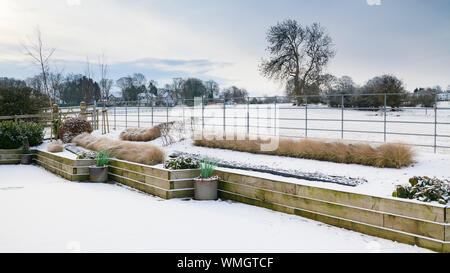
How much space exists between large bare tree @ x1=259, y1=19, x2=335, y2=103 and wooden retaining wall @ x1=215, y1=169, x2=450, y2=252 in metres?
24.1

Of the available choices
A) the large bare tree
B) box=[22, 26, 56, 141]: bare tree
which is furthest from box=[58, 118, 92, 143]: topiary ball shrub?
the large bare tree

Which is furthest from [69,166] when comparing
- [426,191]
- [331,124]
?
[331,124]

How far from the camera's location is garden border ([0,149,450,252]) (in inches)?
138

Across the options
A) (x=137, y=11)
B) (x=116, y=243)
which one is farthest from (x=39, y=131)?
(x=116, y=243)

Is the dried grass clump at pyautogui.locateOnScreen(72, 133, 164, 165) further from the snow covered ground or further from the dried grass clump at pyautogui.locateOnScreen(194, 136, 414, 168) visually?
the dried grass clump at pyautogui.locateOnScreen(194, 136, 414, 168)

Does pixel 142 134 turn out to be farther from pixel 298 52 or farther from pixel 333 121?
pixel 298 52

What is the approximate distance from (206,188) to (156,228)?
1382 mm

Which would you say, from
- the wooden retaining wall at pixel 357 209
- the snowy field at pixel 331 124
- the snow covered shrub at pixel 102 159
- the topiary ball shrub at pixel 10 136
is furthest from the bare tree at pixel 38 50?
the wooden retaining wall at pixel 357 209

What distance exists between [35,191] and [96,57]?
745 inches

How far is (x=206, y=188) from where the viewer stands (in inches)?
216

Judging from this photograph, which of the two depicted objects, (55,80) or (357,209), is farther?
(55,80)

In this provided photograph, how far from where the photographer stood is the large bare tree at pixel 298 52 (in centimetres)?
2827

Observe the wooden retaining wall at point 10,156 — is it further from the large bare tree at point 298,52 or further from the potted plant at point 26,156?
the large bare tree at point 298,52

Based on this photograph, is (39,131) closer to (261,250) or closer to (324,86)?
(261,250)
